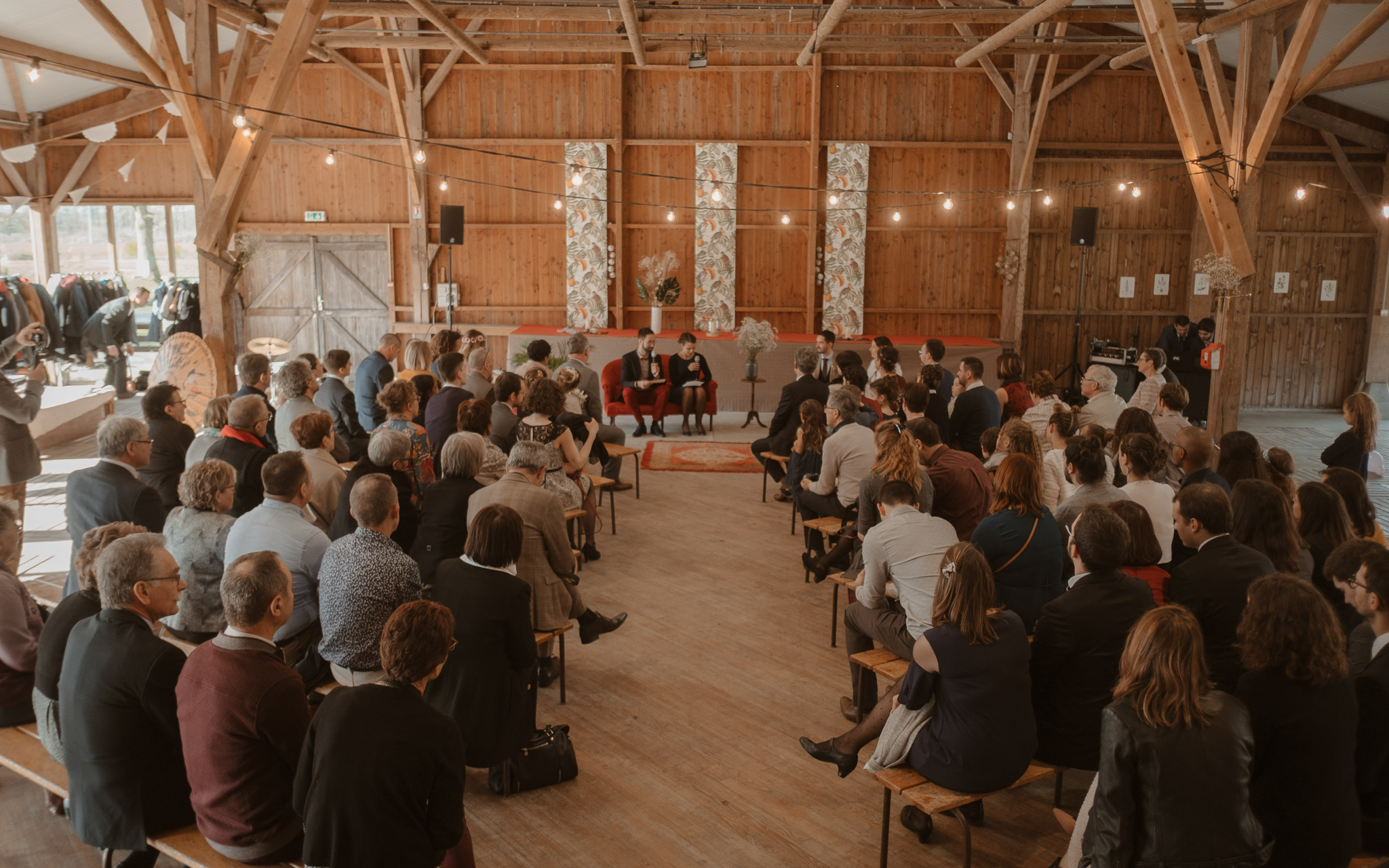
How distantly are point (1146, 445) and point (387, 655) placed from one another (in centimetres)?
348

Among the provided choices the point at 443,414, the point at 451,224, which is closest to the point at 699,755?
the point at 443,414

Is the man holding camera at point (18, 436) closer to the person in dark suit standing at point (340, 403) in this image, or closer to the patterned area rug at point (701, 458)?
the person in dark suit standing at point (340, 403)

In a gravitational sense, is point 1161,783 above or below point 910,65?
below

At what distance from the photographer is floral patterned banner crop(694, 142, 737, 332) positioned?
13609 millimetres

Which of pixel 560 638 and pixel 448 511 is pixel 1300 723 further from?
pixel 448 511

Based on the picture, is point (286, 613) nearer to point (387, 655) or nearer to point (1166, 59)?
point (387, 655)

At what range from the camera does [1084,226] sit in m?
12.6

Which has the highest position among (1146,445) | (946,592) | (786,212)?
(786,212)

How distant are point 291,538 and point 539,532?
1.03 metres

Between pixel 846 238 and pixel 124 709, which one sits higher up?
pixel 846 238

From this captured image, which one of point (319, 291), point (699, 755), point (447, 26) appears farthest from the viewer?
point (319, 291)

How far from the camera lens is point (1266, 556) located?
3.58 m

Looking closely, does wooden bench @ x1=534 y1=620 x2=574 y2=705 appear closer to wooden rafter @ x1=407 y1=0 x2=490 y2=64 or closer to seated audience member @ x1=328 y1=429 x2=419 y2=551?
seated audience member @ x1=328 y1=429 x2=419 y2=551

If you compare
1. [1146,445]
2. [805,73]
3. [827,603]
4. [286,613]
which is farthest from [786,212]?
[286,613]
